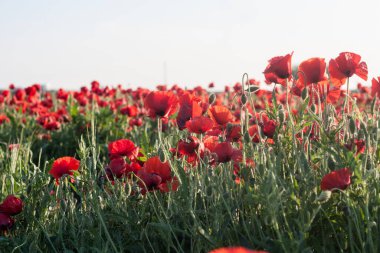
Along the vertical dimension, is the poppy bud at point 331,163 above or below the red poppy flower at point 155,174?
above

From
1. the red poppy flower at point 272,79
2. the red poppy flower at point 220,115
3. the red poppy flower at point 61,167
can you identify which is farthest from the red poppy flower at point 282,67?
the red poppy flower at point 61,167

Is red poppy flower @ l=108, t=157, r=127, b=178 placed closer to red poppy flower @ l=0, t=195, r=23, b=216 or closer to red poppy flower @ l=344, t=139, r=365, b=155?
red poppy flower @ l=0, t=195, r=23, b=216

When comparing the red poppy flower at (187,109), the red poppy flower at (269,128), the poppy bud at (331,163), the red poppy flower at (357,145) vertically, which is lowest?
the poppy bud at (331,163)

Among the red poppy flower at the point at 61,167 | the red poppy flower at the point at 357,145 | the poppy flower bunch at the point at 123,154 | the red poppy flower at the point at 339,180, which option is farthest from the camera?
the red poppy flower at the point at 61,167

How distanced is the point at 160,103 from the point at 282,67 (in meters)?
0.47

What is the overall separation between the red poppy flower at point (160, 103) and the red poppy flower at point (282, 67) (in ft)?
1.29

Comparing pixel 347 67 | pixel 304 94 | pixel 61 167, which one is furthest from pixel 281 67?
pixel 61 167

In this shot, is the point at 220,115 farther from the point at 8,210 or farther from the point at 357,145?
the point at 8,210

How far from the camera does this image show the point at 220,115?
2371 millimetres

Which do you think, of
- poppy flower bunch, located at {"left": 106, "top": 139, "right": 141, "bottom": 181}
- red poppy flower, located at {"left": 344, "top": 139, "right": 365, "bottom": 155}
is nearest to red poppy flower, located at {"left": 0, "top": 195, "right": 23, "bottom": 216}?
poppy flower bunch, located at {"left": 106, "top": 139, "right": 141, "bottom": 181}

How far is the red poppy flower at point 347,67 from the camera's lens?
7.37 feet

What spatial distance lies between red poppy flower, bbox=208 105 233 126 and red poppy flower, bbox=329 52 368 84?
399mm

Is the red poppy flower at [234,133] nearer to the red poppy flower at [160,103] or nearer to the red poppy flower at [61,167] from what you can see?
the red poppy flower at [160,103]

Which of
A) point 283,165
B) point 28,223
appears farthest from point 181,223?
point 28,223
